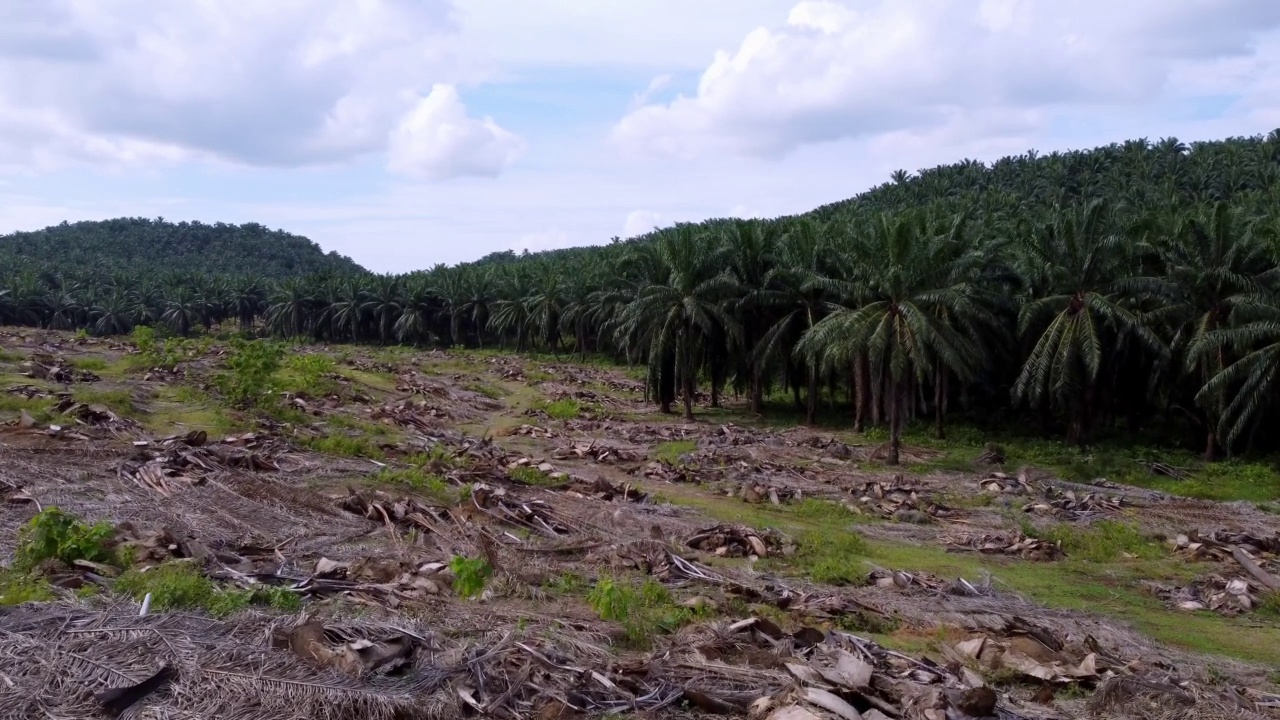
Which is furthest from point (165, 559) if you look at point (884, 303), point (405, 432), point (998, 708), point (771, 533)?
point (884, 303)

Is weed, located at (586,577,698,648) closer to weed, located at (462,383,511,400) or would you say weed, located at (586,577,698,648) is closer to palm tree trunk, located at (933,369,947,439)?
palm tree trunk, located at (933,369,947,439)

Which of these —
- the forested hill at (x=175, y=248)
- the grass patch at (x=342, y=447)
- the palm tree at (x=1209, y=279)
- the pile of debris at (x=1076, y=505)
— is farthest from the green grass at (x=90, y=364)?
the forested hill at (x=175, y=248)

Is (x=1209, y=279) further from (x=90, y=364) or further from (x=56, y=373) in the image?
(x=90, y=364)

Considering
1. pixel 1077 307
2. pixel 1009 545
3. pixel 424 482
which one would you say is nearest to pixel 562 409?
pixel 1077 307

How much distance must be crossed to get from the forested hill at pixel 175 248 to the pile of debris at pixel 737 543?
118m

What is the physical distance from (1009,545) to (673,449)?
13.1 meters

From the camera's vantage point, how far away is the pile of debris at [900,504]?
64.7 feet

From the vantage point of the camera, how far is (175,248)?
6073 inches

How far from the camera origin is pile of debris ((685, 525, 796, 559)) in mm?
14977

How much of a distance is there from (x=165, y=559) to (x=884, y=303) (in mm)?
22248

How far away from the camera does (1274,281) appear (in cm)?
2831

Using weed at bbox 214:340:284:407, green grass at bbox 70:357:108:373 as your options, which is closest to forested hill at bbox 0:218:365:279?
green grass at bbox 70:357:108:373

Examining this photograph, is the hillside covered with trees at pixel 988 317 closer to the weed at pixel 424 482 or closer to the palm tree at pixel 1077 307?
the palm tree at pixel 1077 307

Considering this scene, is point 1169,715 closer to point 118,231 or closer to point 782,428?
point 782,428
